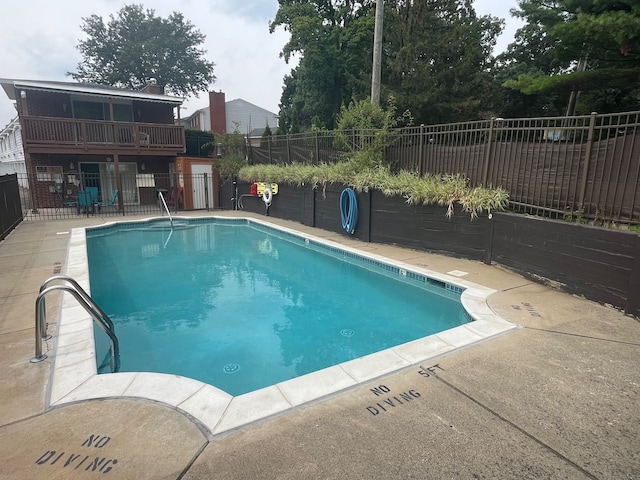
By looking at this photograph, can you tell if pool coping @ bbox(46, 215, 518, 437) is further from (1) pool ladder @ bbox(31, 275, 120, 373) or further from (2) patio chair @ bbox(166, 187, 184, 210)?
(2) patio chair @ bbox(166, 187, 184, 210)

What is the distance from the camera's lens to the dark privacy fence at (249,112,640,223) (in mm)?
4473

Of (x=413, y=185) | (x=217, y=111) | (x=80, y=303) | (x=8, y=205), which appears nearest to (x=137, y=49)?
(x=217, y=111)

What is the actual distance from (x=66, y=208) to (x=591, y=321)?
56.4ft

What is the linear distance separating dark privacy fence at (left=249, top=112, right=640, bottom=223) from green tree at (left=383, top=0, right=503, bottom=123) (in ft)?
22.3

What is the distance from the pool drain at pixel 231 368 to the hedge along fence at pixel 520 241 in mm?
4226

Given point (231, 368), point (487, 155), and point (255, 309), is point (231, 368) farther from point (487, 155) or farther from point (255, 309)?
point (487, 155)

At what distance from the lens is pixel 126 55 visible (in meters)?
28.5

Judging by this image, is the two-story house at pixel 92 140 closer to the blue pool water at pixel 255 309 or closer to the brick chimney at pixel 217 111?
the blue pool water at pixel 255 309

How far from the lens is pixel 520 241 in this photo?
217 inches

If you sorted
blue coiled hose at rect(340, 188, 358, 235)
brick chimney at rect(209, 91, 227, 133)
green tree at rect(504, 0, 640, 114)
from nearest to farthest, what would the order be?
green tree at rect(504, 0, 640, 114) → blue coiled hose at rect(340, 188, 358, 235) → brick chimney at rect(209, 91, 227, 133)

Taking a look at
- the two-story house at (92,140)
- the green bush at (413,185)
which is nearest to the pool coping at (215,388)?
the green bush at (413,185)

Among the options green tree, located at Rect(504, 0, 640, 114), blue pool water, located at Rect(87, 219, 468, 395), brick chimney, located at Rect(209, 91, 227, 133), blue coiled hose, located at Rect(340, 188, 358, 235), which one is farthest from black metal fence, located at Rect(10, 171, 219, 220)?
green tree, located at Rect(504, 0, 640, 114)

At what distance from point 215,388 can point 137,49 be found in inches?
1311

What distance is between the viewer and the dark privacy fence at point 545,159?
14.7 ft
